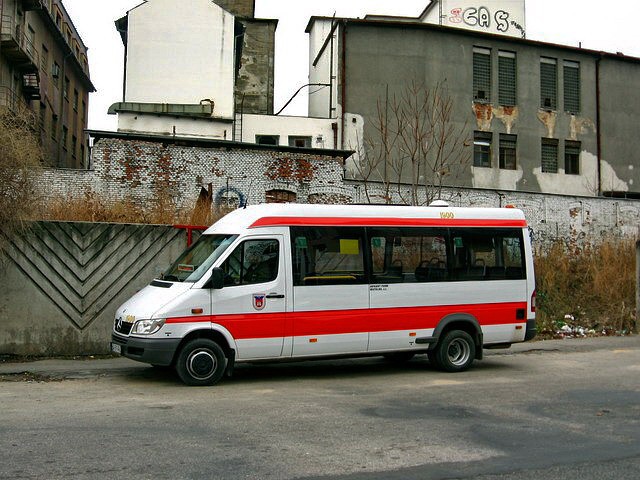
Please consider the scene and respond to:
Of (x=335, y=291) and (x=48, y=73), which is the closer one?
(x=335, y=291)

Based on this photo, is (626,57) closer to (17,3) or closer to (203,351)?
(17,3)

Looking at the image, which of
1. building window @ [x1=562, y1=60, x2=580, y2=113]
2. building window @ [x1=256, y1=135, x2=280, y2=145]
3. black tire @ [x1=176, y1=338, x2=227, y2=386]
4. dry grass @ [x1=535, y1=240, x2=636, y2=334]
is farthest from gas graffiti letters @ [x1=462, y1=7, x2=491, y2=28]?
black tire @ [x1=176, y1=338, x2=227, y2=386]

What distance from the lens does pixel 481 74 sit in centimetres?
3344

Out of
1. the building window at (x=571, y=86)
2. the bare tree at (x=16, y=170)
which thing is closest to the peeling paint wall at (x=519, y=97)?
the building window at (x=571, y=86)

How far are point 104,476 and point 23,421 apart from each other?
7.97ft

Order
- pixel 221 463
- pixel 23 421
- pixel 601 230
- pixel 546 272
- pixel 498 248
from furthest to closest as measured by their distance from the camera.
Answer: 1. pixel 601 230
2. pixel 546 272
3. pixel 498 248
4. pixel 23 421
5. pixel 221 463

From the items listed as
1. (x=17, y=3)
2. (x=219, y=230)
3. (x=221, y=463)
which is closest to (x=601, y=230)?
(x=219, y=230)

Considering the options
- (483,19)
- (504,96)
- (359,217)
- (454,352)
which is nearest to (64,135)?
(483,19)

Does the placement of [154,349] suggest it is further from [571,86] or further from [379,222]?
[571,86]

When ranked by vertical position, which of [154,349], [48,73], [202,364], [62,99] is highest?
[48,73]

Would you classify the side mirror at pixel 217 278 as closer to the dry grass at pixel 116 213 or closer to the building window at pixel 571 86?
the dry grass at pixel 116 213

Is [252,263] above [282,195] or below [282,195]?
below

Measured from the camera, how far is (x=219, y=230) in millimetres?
10539

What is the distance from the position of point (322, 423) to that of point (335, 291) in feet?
10.8
